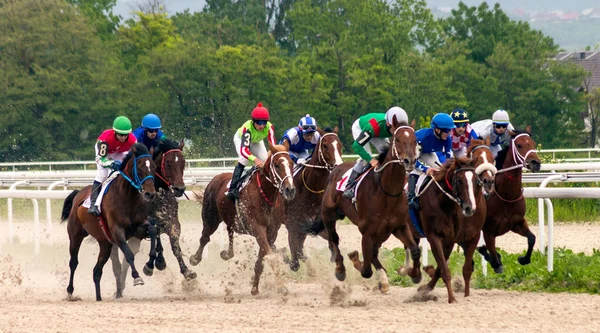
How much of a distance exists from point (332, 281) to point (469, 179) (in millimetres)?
1764

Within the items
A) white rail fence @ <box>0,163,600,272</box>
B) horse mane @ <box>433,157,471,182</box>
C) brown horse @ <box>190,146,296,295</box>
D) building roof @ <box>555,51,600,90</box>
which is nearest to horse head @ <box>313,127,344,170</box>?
brown horse @ <box>190,146,296,295</box>

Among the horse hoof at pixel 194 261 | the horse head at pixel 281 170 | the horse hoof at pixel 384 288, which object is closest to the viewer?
the horse hoof at pixel 384 288

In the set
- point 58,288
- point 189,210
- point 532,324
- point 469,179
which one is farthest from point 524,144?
point 189,210

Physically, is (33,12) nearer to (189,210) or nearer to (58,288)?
(189,210)

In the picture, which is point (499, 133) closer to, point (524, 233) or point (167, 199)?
point (524, 233)

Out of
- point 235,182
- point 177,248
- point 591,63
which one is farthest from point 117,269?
point 591,63

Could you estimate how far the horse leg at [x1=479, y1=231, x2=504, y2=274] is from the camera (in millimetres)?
9281

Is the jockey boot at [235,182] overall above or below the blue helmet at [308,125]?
below

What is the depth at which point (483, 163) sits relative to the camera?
8.55 m

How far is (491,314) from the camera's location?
756cm

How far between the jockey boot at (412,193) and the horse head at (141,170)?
2.37 m

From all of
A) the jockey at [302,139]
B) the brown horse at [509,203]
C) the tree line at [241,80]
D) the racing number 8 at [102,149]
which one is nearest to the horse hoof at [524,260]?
the brown horse at [509,203]

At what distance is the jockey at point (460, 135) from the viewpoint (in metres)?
9.56

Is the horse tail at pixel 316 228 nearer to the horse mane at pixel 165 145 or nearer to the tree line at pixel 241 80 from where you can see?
the horse mane at pixel 165 145
